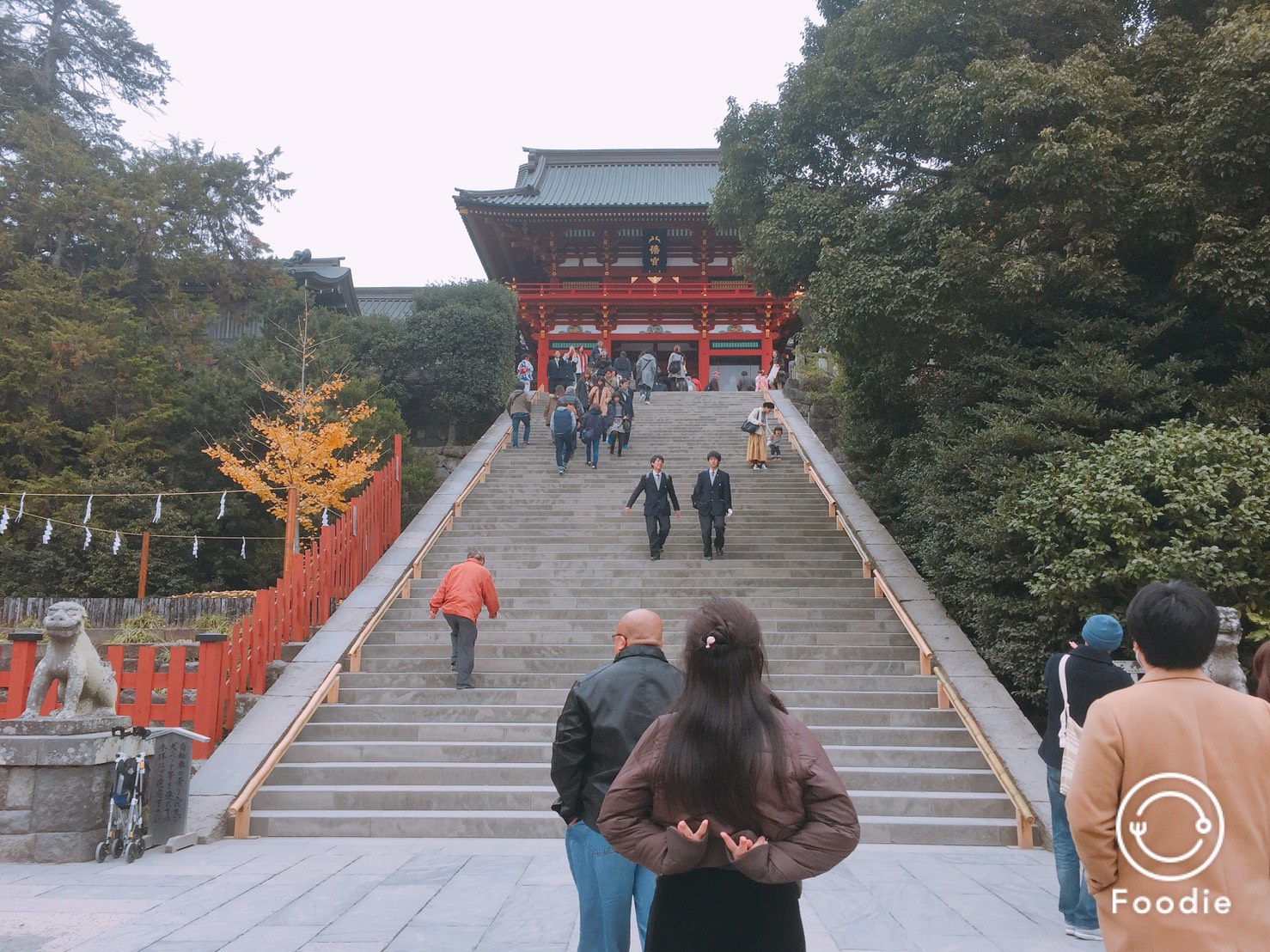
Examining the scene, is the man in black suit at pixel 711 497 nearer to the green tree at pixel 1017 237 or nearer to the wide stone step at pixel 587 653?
the green tree at pixel 1017 237

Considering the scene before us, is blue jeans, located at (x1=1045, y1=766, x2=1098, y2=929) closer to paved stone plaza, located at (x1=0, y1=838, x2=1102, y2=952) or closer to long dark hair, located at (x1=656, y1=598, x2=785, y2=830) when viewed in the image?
paved stone plaza, located at (x1=0, y1=838, x2=1102, y2=952)

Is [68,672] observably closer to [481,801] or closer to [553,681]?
[481,801]

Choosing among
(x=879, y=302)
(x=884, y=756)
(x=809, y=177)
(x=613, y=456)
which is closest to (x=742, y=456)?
(x=613, y=456)

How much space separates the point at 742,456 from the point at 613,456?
7.60 ft

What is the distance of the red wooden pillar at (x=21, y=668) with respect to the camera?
23.3 ft

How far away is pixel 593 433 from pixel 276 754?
8.74 m

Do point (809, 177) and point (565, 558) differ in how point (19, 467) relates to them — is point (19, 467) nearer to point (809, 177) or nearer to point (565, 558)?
point (565, 558)

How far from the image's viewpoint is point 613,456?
52.4 ft

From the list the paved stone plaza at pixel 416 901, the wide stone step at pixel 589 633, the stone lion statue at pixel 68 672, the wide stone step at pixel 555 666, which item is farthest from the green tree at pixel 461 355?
the paved stone plaza at pixel 416 901

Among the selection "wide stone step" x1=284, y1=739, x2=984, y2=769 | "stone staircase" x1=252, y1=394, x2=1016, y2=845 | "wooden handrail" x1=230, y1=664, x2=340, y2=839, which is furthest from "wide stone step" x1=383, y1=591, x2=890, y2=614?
"wide stone step" x1=284, y1=739, x2=984, y2=769

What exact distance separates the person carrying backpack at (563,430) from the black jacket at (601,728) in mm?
11975

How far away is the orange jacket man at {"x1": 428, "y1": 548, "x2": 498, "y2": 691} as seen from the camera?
8.00 meters

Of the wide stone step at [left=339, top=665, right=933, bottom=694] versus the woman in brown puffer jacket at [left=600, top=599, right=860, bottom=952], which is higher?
the woman in brown puffer jacket at [left=600, top=599, right=860, bottom=952]

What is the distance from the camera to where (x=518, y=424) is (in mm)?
16750
